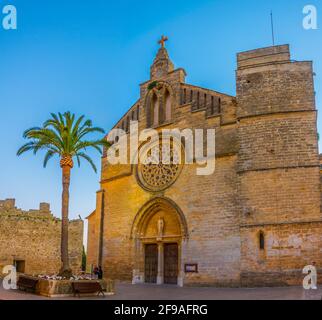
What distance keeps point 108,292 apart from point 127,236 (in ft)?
22.2

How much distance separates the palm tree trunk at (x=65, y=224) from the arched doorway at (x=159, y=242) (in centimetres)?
521

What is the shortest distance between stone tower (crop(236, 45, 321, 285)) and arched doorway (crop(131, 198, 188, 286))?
12.2 feet

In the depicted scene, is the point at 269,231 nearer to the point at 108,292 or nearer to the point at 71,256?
the point at 108,292

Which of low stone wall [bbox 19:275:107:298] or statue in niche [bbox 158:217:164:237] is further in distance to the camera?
statue in niche [bbox 158:217:164:237]

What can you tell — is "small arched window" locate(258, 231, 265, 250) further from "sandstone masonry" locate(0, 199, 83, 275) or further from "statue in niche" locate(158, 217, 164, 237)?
"sandstone masonry" locate(0, 199, 83, 275)

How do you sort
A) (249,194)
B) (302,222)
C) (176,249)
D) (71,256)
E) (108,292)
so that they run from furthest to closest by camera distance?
1. (71,256)
2. (176,249)
3. (249,194)
4. (302,222)
5. (108,292)

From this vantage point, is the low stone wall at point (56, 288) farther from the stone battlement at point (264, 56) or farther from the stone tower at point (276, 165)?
the stone battlement at point (264, 56)

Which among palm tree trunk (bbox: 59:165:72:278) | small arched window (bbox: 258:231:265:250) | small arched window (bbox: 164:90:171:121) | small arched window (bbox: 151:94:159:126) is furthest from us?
small arched window (bbox: 151:94:159:126)

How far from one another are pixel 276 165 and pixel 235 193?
7.01 ft

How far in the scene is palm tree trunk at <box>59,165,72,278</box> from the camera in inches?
643

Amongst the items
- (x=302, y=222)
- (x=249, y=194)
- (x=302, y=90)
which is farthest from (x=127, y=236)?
(x=302, y=90)

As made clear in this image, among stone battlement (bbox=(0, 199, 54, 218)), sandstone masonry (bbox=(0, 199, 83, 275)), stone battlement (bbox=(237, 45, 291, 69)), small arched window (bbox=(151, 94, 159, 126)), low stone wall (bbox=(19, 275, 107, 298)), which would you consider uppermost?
stone battlement (bbox=(237, 45, 291, 69))

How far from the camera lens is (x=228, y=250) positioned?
17.8 m

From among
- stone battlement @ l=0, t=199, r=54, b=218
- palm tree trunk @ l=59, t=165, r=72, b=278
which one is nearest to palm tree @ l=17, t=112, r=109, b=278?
palm tree trunk @ l=59, t=165, r=72, b=278
